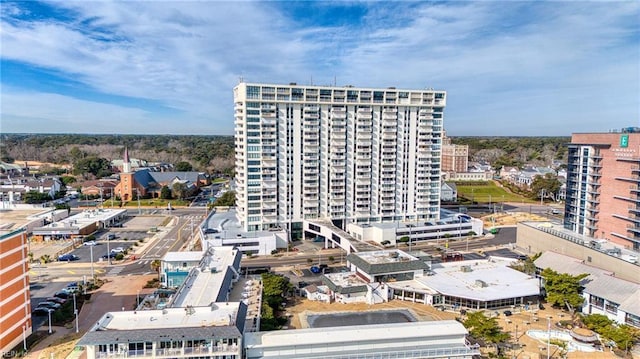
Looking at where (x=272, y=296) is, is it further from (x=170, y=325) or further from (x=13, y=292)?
(x=13, y=292)

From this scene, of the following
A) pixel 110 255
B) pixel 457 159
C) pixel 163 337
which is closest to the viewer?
pixel 163 337

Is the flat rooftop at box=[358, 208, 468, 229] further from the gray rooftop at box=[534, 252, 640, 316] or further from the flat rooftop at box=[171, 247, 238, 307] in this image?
the flat rooftop at box=[171, 247, 238, 307]

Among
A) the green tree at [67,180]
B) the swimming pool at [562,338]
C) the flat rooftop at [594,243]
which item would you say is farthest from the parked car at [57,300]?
the green tree at [67,180]

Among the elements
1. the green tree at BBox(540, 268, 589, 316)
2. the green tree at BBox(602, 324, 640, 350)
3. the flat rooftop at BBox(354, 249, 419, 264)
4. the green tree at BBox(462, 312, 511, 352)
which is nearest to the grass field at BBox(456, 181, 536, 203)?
the flat rooftop at BBox(354, 249, 419, 264)

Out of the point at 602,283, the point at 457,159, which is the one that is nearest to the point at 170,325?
the point at 602,283

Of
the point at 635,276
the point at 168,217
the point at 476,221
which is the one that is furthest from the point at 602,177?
the point at 168,217

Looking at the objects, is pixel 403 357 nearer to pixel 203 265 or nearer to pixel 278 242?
pixel 203 265
